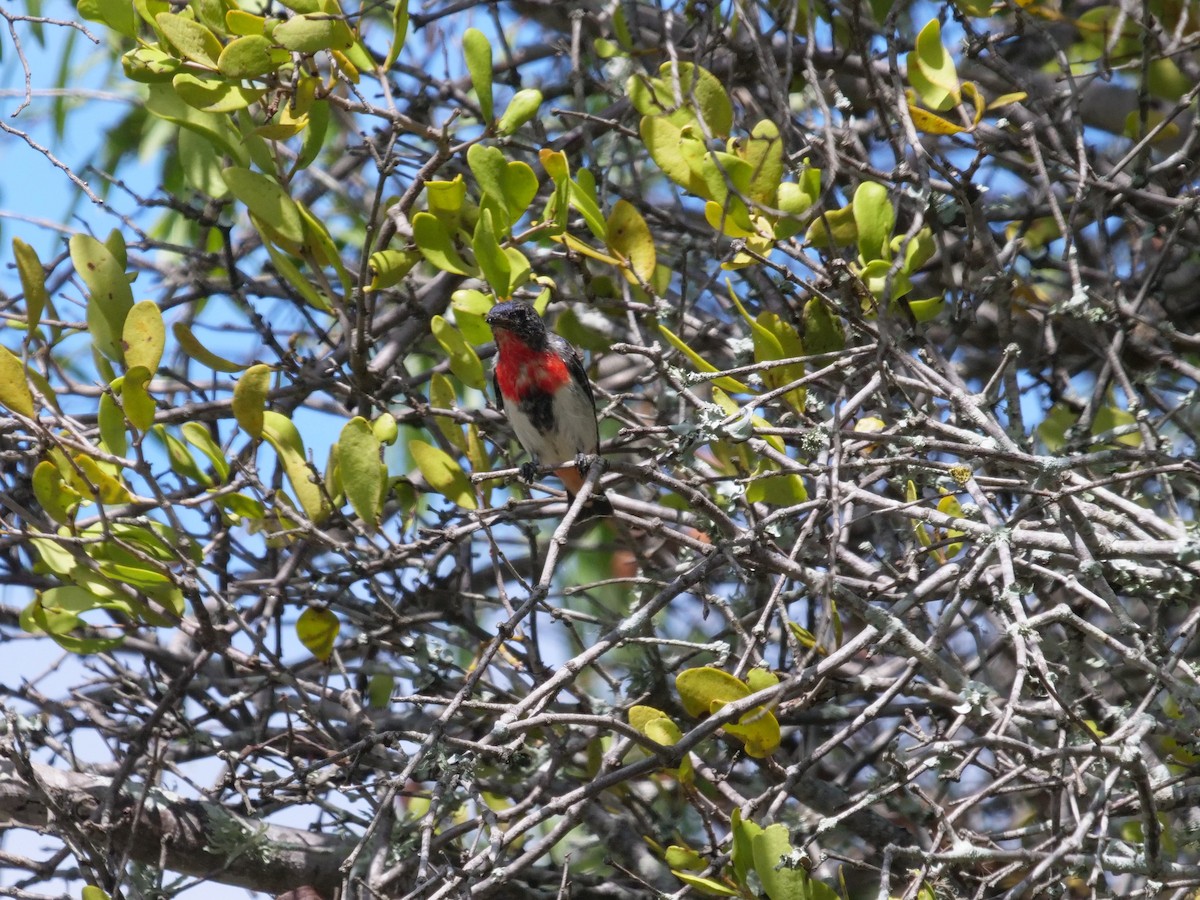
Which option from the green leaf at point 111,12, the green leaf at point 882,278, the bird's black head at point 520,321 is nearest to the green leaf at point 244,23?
the green leaf at point 111,12

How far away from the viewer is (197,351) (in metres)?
3.63

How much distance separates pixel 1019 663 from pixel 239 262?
403 centimetres

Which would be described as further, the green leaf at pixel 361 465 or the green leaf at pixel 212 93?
the green leaf at pixel 361 465

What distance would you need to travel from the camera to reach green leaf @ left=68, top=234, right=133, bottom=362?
3248 mm

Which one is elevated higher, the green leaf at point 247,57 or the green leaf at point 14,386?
the green leaf at point 247,57

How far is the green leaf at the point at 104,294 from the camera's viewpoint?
10.7ft

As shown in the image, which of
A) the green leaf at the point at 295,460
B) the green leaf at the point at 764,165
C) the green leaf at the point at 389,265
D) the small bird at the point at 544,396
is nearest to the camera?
the green leaf at the point at 764,165

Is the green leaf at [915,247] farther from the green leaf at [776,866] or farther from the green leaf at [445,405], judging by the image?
the green leaf at [776,866]

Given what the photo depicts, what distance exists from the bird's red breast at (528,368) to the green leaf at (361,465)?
1.52 m

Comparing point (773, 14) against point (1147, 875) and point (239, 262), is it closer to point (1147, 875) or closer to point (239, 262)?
point (239, 262)

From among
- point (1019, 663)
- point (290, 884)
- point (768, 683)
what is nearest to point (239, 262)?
point (290, 884)

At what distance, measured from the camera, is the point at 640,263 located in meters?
3.63

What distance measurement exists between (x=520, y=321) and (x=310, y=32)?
1.59 meters

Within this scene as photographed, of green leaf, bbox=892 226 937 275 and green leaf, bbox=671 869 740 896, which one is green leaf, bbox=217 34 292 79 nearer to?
green leaf, bbox=892 226 937 275
